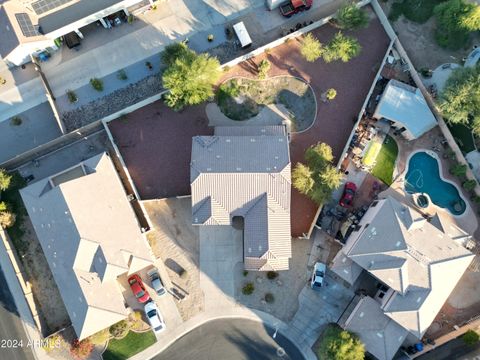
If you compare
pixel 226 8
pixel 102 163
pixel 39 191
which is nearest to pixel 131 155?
pixel 102 163

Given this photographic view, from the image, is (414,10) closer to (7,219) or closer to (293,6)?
(293,6)

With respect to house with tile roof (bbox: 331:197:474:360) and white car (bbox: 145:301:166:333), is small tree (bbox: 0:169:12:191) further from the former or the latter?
house with tile roof (bbox: 331:197:474:360)

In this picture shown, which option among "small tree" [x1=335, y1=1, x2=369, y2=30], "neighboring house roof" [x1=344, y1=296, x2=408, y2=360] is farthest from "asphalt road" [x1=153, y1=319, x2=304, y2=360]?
"small tree" [x1=335, y1=1, x2=369, y2=30]

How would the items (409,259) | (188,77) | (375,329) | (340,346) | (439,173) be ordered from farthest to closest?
1. (439,173)
2. (188,77)
3. (375,329)
4. (409,259)
5. (340,346)

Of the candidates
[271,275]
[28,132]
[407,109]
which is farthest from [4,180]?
[407,109]

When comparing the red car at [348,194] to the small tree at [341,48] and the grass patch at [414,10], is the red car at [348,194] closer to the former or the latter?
the small tree at [341,48]

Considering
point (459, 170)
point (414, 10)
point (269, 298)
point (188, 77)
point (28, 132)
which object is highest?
point (28, 132)

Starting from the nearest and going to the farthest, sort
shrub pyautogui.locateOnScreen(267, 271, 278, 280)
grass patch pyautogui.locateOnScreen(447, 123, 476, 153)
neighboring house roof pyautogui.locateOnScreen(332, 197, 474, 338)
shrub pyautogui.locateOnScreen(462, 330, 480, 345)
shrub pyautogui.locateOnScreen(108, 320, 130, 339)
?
1. neighboring house roof pyautogui.locateOnScreen(332, 197, 474, 338)
2. shrub pyautogui.locateOnScreen(462, 330, 480, 345)
3. shrub pyautogui.locateOnScreen(108, 320, 130, 339)
4. shrub pyautogui.locateOnScreen(267, 271, 278, 280)
5. grass patch pyautogui.locateOnScreen(447, 123, 476, 153)
